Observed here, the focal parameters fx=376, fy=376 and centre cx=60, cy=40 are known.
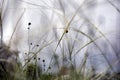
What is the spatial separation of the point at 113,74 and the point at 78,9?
30 cm

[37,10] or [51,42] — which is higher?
[37,10]

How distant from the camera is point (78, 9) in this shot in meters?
1.53

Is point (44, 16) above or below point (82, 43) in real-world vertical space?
above

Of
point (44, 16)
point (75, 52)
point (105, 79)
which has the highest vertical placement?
point (44, 16)

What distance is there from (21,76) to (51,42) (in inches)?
7.3

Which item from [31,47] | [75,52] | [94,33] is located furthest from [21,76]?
[94,33]

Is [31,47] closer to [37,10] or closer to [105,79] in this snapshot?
[37,10]

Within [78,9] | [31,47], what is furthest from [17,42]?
[78,9]

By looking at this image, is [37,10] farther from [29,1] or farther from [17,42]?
[17,42]

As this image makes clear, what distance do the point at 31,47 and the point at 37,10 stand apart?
0.52ft

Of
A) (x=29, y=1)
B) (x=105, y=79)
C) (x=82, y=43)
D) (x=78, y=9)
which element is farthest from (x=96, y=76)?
(x=29, y=1)

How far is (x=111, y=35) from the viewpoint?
59.5 inches

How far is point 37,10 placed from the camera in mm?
1574

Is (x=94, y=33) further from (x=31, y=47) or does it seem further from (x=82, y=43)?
(x=31, y=47)
